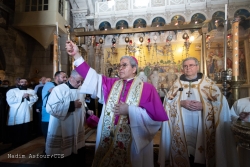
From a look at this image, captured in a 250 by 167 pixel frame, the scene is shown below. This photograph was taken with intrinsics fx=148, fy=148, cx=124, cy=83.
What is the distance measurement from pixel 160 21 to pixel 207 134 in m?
7.82

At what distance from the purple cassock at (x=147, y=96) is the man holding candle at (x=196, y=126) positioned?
2.25 feet

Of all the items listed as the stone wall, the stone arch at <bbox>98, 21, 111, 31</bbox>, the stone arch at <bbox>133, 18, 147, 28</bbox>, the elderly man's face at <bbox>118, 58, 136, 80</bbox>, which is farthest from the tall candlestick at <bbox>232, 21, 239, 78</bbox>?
the stone wall

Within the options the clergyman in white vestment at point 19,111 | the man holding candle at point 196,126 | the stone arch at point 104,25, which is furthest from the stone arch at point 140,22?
the man holding candle at point 196,126

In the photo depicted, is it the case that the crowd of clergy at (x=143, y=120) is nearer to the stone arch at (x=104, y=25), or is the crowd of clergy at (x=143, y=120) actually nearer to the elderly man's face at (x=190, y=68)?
the elderly man's face at (x=190, y=68)

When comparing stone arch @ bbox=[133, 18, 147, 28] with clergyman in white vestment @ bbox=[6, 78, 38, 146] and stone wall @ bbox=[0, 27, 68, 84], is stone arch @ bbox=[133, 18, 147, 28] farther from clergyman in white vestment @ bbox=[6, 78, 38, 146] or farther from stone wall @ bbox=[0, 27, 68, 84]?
clergyman in white vestment @ bbox=[6, 78, 38, 146]

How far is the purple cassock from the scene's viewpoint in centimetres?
185

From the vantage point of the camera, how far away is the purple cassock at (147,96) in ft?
6.08

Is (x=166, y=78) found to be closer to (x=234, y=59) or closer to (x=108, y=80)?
(x=234, y=59)

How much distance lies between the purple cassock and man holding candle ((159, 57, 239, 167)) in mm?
685

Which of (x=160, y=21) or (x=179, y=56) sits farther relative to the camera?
(x=160, y=21)

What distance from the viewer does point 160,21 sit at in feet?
28.5

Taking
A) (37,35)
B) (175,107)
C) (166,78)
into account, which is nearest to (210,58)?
(166,78)

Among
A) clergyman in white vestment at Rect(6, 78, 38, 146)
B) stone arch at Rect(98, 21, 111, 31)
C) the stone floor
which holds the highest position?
stone arch at Rect(98, 21, 111, 31)

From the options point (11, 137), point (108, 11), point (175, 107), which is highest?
point (108, 11)
